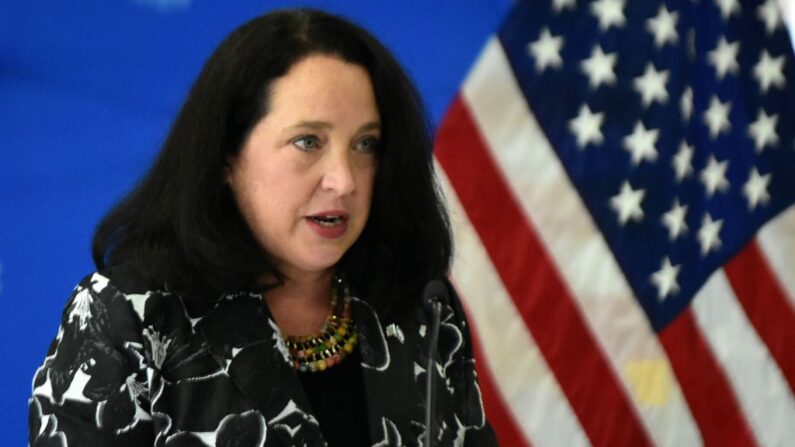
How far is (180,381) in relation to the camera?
4.14 feet

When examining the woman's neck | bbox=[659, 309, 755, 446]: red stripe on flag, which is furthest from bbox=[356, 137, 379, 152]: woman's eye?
bbox=[659, 309, 755, 446]: red stripe on flag

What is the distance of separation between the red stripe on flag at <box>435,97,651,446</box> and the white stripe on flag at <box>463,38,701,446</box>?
0.08 feet

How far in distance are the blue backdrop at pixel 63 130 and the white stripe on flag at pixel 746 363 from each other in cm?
127

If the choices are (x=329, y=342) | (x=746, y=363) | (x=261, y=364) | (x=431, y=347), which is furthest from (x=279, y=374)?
(x=746, y=363)

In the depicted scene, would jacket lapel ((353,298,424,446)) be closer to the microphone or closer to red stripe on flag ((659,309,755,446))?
the microphone

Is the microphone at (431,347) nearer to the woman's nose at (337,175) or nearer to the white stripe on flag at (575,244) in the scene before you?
the woman's nose at (337,175)

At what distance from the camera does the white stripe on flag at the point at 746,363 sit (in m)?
2.35

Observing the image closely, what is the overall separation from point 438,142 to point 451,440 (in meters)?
0.95

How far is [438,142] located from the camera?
2.24m

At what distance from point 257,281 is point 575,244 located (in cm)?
108

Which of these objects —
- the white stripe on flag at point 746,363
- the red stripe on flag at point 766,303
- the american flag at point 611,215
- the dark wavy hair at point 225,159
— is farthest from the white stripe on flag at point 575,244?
the dark wavy hair at point 225,159

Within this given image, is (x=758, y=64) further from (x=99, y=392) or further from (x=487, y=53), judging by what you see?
(x=99, y=392)

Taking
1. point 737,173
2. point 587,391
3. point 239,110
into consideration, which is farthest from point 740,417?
point 239,110

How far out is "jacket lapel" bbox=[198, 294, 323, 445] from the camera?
1.28 meters
